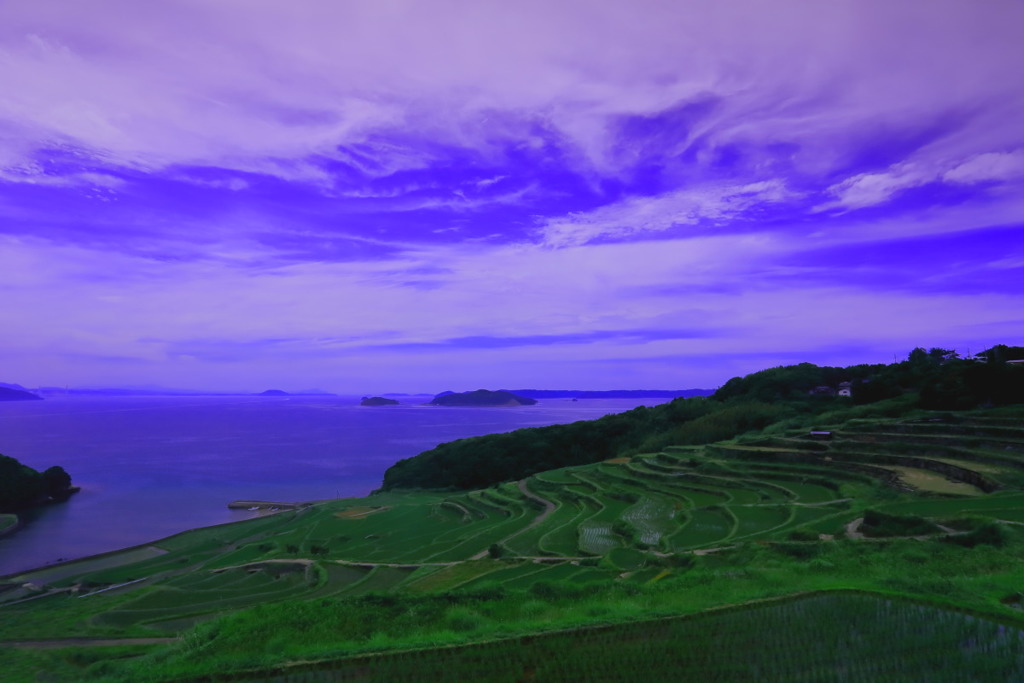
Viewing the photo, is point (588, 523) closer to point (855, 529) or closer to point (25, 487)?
point (855, 529)

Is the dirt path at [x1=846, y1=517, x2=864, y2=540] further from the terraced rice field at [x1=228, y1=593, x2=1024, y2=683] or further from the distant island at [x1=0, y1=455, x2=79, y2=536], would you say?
the distant island at [x1=0, y1=455, x2=79, y2=536]

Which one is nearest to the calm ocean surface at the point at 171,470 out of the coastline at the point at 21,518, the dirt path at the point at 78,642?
the coastline at the point at 21,518

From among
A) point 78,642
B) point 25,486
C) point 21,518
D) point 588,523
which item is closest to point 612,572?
point 588,523

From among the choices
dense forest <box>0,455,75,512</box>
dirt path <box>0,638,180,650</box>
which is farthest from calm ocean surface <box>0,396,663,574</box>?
dirt path <box>0,638,180,650</box>

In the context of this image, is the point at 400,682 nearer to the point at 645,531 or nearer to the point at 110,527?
the point at 645,531

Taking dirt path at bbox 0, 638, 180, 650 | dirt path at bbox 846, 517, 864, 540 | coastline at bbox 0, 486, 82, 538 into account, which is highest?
dirt path at bbox 846, 517, 864, 540

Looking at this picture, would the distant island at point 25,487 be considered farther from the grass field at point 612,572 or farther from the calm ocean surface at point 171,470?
the grass field at point 612,572

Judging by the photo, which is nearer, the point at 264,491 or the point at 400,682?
the point at 400,682

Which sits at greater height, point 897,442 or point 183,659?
point 897,442

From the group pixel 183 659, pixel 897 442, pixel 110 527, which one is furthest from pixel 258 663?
pixel 110 527
